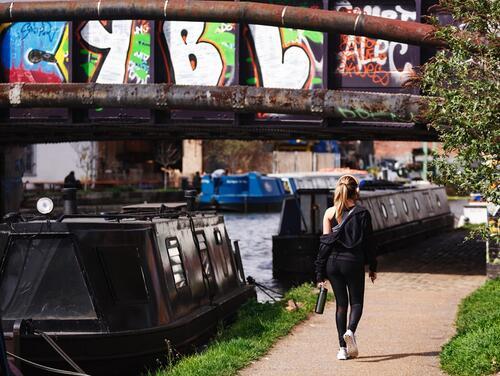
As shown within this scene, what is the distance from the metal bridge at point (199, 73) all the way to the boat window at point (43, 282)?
23.8 feet

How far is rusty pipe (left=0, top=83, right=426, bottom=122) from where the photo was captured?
19266mm

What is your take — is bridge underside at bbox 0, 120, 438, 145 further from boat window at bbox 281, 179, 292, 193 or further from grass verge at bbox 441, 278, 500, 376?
boat window at bbox 281, 179, 292, 193

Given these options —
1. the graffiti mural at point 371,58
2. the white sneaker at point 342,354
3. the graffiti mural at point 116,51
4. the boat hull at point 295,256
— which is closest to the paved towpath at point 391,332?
the white sneaker at point 342,354

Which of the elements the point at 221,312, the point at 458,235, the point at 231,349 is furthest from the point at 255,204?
the point at 231,349

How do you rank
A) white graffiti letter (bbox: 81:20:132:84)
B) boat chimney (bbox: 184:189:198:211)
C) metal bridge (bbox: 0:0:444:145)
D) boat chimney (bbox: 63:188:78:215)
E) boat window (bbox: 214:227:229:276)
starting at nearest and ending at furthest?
boat chimney (bbox: 63:188:78:215) < boat window (bbox: 214:227:229:276) < boat chimney (bbox: 184:189:198:211) < metal bridge (bbox: 0:0:444:145) < white graffiti letter (bbox: 81:20:132:84)

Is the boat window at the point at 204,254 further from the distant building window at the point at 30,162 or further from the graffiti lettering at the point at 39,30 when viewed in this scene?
the distant building window at the point at 30,162

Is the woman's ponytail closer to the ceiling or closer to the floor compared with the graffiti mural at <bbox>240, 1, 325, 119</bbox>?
closer to the floor

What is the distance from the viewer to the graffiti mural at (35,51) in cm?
2161

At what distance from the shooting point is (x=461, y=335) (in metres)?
11.4

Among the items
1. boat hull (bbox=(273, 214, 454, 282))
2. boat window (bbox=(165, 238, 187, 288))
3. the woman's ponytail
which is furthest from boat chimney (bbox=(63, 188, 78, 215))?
boat hull (bbox=(273, 214, 454, 282))

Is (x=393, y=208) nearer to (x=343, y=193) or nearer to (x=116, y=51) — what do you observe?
(x=116, y=51)

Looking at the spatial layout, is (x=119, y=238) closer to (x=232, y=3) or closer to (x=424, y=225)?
(x=232, y=3)

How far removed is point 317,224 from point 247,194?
39078 mm

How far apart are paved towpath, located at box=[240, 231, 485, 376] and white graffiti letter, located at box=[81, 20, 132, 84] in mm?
6827
